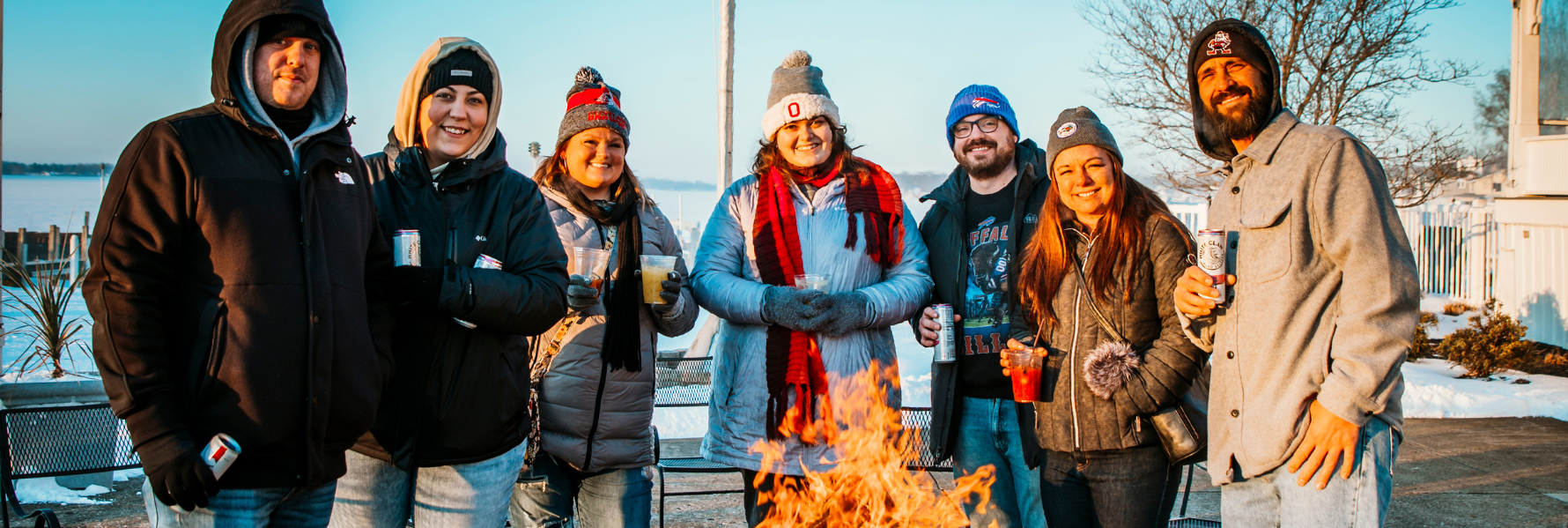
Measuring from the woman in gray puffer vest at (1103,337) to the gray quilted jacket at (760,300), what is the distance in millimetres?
582

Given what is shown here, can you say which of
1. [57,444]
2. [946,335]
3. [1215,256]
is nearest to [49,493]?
[57,444]

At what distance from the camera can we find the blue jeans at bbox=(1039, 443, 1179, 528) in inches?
110

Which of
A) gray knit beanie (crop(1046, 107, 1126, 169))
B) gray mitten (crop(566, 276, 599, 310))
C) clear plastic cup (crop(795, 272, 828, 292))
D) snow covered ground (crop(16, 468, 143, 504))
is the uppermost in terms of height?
gray knit beanie (crop(1046, 107, 1126, 169))

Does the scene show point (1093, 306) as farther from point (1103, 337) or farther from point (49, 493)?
point (49, 493)

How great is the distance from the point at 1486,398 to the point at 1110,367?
771 cm

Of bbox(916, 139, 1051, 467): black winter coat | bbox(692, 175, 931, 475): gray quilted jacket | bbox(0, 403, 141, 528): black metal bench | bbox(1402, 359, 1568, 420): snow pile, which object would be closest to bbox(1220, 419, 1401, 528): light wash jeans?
bbox(916, 139, 1051, 467): black winter coat

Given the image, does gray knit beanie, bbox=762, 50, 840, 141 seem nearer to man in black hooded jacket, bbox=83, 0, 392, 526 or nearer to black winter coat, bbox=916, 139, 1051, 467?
black winter coat, bbox=916, 139, 1051, 467

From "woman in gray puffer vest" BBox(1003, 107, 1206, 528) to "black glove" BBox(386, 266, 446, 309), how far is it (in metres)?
1.95

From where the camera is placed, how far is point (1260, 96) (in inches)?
98.7

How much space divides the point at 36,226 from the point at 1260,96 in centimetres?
2835

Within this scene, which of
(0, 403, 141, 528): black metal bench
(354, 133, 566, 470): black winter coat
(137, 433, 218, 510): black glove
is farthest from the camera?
(0, 403, 141, 528): black metal bench

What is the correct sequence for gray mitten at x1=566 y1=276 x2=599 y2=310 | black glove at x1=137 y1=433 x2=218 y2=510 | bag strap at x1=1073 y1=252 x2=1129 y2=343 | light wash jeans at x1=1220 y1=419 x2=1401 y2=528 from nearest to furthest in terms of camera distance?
black glove at x1=137 y1=433 x2=218 y2=510
light wash jeans at x1=1220 y1=419 x2=1401 y2=528
bag strap at x1=1073 y1=252 x2=1129 y2=343
gray mitten at x1=566 y1=276 x2=599 y2=310

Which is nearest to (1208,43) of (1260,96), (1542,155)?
(1260,96)

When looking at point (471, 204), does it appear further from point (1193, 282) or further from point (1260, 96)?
point (1260, 96)
